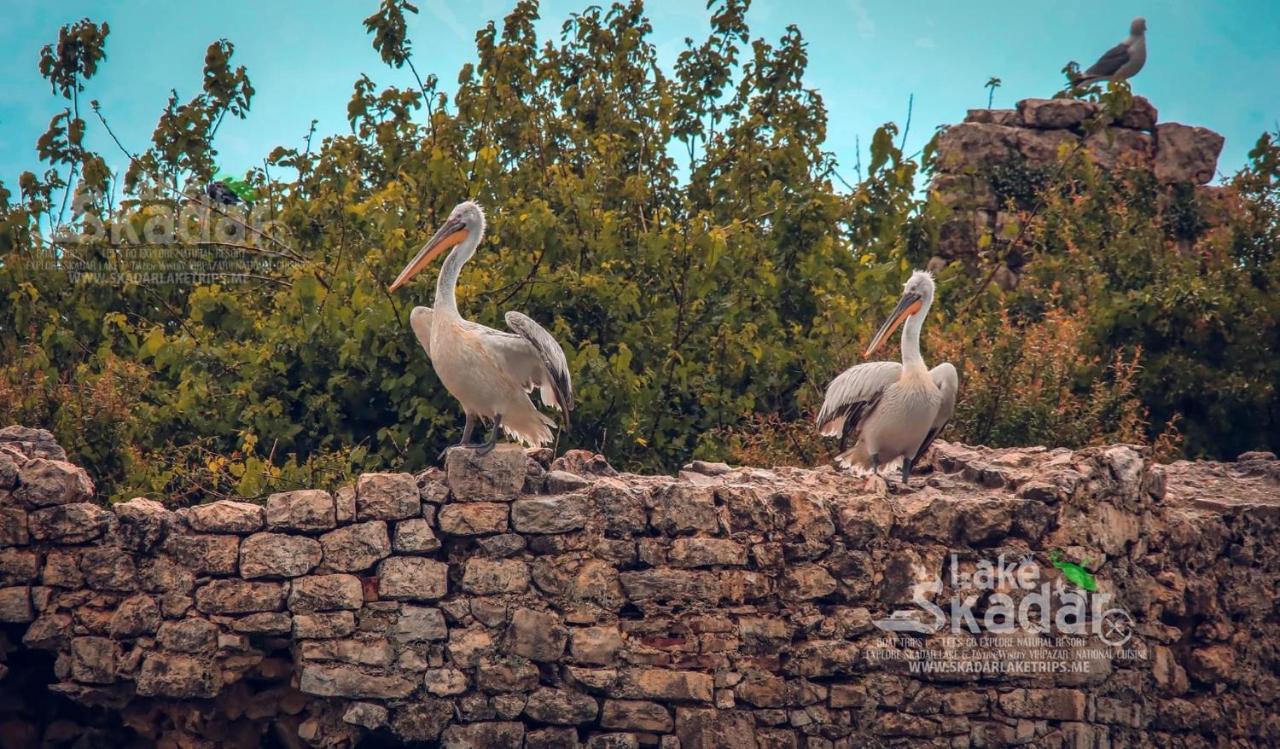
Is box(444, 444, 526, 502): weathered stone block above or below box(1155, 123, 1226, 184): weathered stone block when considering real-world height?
below

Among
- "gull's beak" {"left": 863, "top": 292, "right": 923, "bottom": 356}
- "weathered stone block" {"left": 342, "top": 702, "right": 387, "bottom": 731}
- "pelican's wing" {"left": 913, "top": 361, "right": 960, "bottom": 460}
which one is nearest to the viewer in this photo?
"weathered stone block" {"left": 342, "top": 702, "right": 387, "bottom": 731}

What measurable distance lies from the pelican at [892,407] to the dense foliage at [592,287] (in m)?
1.33

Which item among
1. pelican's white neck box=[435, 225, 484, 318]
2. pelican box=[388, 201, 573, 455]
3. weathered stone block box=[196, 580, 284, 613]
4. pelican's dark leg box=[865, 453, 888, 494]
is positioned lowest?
weathered stone block box=[196, 580, 284, 613]

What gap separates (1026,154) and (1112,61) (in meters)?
1.71

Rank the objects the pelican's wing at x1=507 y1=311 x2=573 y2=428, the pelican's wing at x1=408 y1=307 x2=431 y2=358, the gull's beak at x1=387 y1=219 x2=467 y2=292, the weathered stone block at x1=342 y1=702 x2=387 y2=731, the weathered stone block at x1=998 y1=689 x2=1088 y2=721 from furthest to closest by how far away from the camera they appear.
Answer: the gull's beak at x1=387 y1=219 x2=467 y2=292
the pelican's wing at x1=408 y1=307 x2=431 y2=358
the pelican's wing at x1=507 y1=311 x2=573 y2=428
the weathered stone block at x1=998 y1=689 x2=1088 y2=721
the weathered stone block at x1=342 y1=702 x2=387 y2=731

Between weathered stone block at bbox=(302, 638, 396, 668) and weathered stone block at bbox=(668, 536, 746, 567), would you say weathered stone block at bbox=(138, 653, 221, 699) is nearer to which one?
weathered stone block at bbox=(302, 638, 396, 668)

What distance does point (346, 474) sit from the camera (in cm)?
1117

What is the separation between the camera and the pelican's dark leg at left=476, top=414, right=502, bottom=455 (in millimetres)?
9109

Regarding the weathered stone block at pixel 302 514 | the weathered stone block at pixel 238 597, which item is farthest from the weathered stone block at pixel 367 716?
the weathered stone block at pixel 302 514

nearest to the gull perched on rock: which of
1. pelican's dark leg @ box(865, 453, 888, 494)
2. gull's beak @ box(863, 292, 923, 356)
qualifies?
gull's beak @ box(863, 292, 923, 356)

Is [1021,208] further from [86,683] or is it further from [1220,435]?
[86,683]

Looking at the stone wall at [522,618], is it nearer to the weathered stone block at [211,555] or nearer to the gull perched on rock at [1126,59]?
the weathered stone block at [211,555]

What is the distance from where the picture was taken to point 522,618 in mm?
8820

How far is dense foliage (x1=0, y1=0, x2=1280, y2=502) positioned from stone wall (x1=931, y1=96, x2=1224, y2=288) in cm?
141
